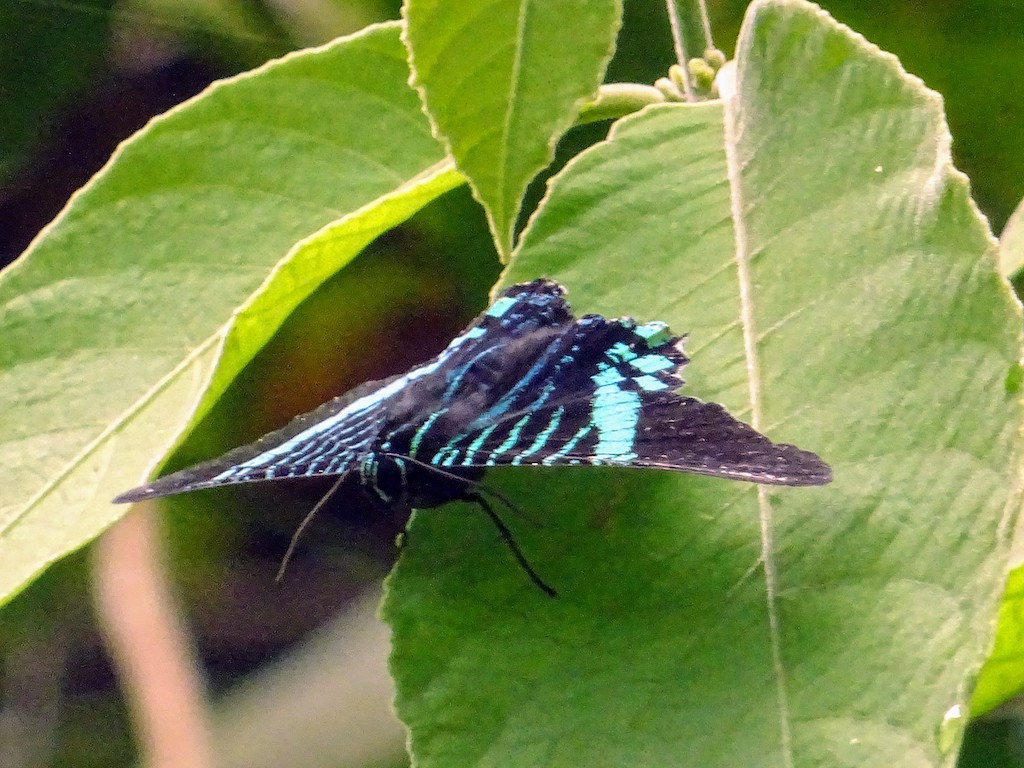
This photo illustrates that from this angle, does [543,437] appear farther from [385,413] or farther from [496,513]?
[385,413]

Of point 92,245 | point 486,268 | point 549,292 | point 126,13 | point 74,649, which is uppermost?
point 126,13

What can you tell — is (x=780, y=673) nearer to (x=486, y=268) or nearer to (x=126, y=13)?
(x=486, y=268)

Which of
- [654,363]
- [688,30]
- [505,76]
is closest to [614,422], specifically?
[654,363]

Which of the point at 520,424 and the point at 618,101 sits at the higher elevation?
the point at 618,101

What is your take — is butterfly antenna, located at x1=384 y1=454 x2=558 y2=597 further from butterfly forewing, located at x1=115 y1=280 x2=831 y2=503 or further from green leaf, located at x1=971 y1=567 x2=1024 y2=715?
green leaf, located at x1=971 y1=567 x2=1024 y2=715

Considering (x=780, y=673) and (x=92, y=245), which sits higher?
(x=92, y=245)

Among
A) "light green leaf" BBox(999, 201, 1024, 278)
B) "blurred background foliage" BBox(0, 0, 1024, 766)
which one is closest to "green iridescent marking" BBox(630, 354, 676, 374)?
"light green leaf" BBox(999, 201, 1024, 278)

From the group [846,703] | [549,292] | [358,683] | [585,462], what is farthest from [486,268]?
[846,703]
